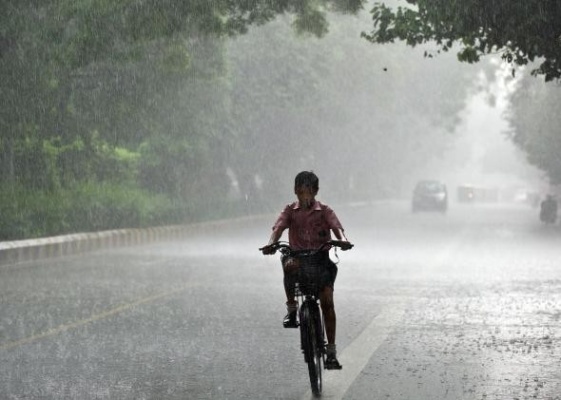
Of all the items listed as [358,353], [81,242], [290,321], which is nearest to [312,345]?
[290,321]

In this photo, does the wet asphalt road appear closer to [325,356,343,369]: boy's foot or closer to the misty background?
[325,356,343,369]: boy's foot

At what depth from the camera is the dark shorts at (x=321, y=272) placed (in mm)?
7676

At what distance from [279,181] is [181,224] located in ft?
66.2

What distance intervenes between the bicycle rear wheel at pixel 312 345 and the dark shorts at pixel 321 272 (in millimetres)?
210

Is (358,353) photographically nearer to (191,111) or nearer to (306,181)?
(306,181)

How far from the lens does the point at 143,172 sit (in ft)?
138

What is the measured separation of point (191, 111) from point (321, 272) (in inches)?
1164

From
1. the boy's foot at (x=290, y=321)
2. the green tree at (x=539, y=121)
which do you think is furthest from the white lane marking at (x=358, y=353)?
the green tree at (x=539, y=121)

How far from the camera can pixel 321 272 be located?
302 inches

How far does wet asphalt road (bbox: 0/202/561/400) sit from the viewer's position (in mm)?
8305

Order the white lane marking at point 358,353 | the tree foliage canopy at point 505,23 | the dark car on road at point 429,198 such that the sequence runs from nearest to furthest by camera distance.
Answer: the white lane marking at point 358,353, the tree foliage canopy at point 505,23, the dark car on road at point 429,198

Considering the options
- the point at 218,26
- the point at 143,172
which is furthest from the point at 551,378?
the point at 143,172

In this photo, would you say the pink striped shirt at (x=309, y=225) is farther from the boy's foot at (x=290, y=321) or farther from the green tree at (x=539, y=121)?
the green tree at (x=539, y=121)

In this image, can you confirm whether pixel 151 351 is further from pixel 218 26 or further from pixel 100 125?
pixel 100 125
